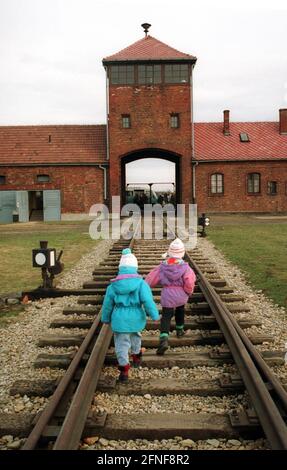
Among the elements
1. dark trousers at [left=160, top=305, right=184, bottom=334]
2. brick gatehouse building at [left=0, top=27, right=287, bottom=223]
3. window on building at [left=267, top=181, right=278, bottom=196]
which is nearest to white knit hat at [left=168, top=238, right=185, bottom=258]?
dark trousers at [left=160, top=305, right=184, bottom=334]

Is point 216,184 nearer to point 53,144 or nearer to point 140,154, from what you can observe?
point 140,154

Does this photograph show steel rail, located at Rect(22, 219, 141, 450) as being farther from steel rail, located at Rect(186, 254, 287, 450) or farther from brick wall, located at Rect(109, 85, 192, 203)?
brick wall, located at Rect(109, 85, 192, 203)

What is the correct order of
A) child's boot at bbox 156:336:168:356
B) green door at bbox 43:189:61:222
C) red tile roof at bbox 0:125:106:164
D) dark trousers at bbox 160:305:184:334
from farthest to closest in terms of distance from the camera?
red tile roof at bbox 0:125:106:164 → green door at bbox 43:189:61:222 → dark trousers at bbox 160:305:184:334 → child's boot at bbox 156:336:168:356

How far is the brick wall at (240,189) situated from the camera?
31.2m

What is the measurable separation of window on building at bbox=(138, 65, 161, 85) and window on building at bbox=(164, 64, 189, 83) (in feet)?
1.62

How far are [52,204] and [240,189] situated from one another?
1226 centimetres

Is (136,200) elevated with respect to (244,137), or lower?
lower

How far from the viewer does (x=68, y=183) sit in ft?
101

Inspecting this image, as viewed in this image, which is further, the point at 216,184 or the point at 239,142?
the point at 239,142

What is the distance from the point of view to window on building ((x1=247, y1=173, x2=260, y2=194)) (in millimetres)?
31797

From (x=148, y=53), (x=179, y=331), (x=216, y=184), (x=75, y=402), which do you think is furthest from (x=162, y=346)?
(x=148, y=53)

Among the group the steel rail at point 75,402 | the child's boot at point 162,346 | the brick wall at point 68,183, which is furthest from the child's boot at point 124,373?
the brick wall at point 68,183

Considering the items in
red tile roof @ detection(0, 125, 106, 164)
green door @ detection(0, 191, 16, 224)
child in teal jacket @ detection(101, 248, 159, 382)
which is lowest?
child in teal jacket @ detection(101, 248, 159, 382)

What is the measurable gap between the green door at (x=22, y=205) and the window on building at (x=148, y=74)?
10040mm
